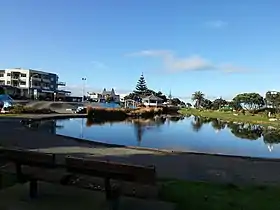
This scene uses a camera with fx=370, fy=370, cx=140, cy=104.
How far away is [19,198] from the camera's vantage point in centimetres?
531

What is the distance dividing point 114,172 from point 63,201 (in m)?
0.97

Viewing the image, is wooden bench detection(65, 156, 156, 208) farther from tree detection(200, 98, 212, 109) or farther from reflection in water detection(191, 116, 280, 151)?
tree detection(200, 98, 212, 109)

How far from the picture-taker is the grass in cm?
556

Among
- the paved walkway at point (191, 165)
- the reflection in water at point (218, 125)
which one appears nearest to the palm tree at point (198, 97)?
the reflection in water at point (218, 125)

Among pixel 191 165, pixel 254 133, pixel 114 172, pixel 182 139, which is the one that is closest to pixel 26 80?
pixel 254 133

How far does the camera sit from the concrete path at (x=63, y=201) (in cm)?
500

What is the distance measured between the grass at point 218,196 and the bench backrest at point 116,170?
914 millimetres

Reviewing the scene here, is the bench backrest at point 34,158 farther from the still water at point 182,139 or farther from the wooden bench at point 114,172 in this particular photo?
the still water at point 182,139

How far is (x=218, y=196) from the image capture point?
20.2 feet

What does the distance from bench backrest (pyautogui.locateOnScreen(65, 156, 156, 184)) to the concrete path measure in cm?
46

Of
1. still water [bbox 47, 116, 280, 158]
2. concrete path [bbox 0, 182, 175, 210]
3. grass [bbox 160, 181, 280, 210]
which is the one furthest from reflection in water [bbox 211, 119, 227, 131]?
concrete path [bbox 0, 182, 175, 210]

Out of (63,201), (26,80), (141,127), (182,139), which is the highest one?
(26,80)

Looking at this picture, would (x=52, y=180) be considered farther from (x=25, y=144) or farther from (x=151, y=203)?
(x=25, y=144)

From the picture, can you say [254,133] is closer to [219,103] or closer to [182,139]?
[182,139]
